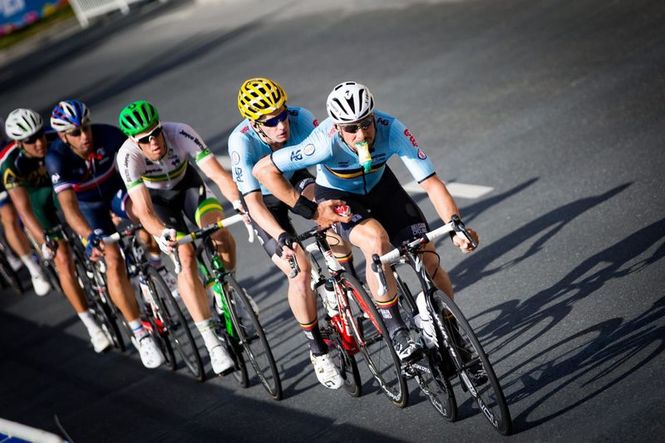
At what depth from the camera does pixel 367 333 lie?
292 inches

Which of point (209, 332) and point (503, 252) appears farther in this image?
point (503, 252)

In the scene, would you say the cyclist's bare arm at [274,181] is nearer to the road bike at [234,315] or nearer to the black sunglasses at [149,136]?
the road bike at [234,315]

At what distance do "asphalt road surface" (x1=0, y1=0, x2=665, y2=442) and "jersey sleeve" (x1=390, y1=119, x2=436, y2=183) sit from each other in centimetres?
148

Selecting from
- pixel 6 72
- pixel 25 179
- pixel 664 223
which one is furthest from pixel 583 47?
pixel 6 72

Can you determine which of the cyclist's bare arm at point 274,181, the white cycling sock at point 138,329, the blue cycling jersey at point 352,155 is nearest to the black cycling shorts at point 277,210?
the cyclist's bare arm at point 274,181

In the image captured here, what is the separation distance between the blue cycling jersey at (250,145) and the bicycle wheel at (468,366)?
1688mm

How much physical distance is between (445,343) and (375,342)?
0.92 m

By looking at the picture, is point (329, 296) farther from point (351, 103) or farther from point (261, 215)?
point (351, 103)

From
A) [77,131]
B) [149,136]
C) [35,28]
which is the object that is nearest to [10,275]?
[77,131]

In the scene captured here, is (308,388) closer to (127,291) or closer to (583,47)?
(127,291)

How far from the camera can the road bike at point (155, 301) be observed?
766 centimetres

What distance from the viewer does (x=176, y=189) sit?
7.65 meters

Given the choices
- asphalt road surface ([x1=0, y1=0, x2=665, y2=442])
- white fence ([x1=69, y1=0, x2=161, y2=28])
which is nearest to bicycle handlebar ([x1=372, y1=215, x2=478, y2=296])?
asphalt road surface ([x1=0, y1=0, x2=665, y2=442])

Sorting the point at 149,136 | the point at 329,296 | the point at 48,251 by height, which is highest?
the point at 149,136
